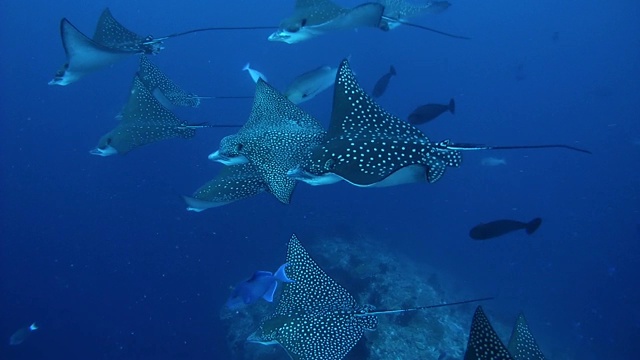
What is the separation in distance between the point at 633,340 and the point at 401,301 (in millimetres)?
15539

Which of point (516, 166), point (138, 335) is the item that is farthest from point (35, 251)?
point (516, 166)

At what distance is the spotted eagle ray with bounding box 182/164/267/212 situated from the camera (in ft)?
17.1

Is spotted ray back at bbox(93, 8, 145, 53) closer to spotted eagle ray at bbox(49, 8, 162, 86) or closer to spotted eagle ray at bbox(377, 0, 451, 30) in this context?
spotted eagle ray at bbox(49, 8, 162, 86)

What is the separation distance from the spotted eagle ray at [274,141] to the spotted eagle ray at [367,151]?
1.42 ft

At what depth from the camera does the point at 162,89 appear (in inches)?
287

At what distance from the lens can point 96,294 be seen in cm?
1711

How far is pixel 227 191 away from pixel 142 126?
2.01 metres

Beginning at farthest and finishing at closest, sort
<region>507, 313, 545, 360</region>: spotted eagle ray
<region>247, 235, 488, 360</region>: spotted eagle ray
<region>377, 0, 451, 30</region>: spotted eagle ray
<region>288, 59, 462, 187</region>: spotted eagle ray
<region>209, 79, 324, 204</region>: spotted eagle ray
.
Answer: <region>377, 0, 451, 30</region>: spotted eagle ray < <region>209, 79, 324, 204</region>: spotted eagle ray < <region>247, 235, 488, 360</region>: spotted eagle ray < <region>288, 59, 462, 187</region>: spotted eagle ray < <region>507, 313, 545, 360</region>: spotted eagle ray

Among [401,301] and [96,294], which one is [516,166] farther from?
[96,294]

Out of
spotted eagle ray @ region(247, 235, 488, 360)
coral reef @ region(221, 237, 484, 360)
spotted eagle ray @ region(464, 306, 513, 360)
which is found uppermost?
spotted eagle ray @ region(464, 306, 513, 360)

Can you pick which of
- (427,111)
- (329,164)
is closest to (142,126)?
(329,164)

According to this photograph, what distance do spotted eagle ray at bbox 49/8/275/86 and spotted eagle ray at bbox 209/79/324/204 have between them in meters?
1.16

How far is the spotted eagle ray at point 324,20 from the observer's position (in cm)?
562

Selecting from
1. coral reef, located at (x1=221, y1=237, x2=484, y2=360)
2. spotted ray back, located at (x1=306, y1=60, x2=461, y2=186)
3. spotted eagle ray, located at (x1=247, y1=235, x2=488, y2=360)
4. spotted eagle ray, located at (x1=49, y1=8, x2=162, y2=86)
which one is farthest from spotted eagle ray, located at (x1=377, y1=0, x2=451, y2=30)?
coral reef, located at (x1=221, y1=237, x2=484, y2=360)
